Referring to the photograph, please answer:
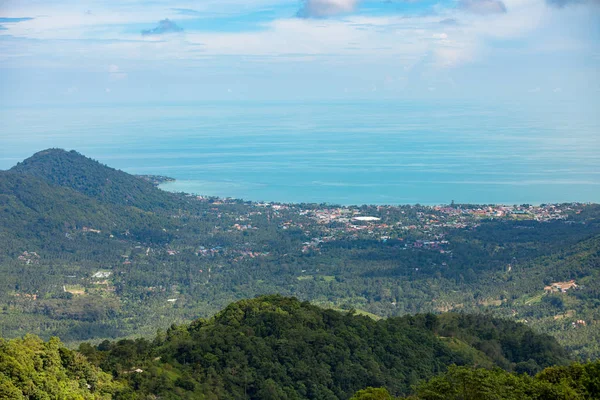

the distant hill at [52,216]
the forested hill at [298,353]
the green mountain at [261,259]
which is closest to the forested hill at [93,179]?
the green mountain at [261,259]

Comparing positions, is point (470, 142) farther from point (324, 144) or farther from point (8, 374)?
point (8, 374)

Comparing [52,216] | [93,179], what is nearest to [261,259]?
[52,216]

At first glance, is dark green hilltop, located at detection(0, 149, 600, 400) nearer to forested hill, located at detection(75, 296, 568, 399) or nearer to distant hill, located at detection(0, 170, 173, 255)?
forested hill, located at detection(75, 296, 568, 399)

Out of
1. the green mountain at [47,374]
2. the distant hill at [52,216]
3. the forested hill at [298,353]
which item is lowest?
the forested hill at [298,353]

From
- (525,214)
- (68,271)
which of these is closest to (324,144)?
(525,214)

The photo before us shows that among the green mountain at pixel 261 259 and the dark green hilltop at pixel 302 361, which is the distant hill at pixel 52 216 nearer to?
the green mountain at pixel 261 259
